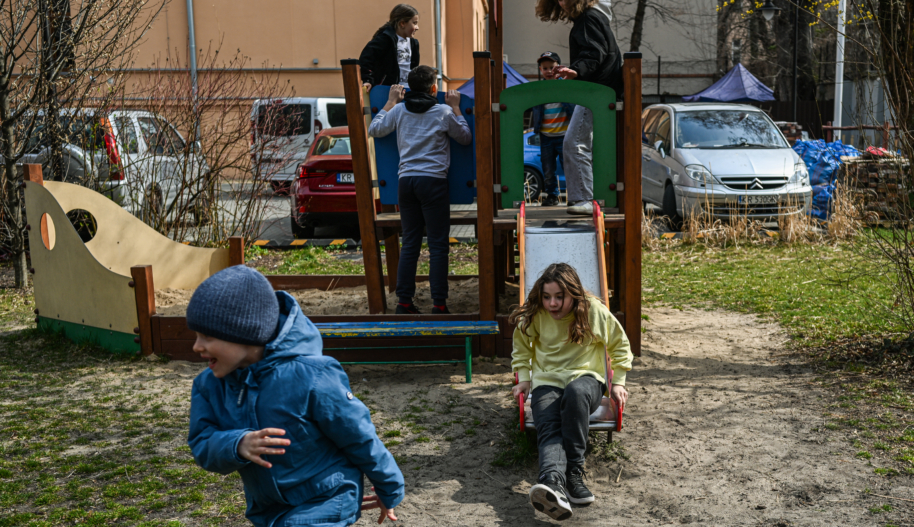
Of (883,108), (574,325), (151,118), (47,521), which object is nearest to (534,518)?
(574,325)

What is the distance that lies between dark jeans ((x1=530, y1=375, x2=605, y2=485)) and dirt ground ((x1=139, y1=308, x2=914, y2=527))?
241 mm

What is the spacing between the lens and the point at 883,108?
18.2 ft

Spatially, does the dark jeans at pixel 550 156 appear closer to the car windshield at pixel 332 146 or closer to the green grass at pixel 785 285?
the green grass at pixel 785 285

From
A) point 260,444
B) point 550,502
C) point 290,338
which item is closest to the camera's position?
point 260,444

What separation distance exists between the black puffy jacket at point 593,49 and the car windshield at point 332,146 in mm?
6028

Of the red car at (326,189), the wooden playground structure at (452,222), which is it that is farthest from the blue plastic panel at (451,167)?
the red car at (326,189)

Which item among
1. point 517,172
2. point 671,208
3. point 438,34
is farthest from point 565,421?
point 438,34

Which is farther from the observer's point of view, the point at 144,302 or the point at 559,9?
the point at 559,9

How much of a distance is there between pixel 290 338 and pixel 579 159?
4.44 meters

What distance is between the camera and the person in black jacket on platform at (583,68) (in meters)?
6.02

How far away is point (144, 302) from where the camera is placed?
5871 mm

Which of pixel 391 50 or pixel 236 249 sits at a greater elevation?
pixel 391 50

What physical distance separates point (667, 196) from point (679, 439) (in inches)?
330

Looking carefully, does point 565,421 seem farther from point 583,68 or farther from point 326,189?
point 326,189
